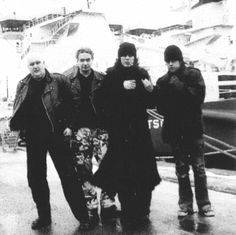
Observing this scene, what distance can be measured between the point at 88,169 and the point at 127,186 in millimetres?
492

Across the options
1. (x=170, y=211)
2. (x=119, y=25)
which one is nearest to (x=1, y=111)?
(x=119, y=25)

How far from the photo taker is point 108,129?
5.06 metres

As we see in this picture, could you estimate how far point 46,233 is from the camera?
15.6 ft

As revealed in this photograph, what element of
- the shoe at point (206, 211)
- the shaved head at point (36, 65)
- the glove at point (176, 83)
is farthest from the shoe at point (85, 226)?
the glove at point (176, 83)

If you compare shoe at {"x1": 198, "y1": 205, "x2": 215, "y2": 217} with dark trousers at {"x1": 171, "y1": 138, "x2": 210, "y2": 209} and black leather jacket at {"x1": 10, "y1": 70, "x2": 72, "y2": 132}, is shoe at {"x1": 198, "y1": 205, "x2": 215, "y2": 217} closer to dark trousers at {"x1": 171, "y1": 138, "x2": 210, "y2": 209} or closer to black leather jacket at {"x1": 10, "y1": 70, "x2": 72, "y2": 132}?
dark trousers at {"x1": 171, "y1": 138, "x2": 210, "y2": 209}

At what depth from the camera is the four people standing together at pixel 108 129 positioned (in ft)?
16.0

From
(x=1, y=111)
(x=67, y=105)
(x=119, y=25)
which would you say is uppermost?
(x=119, y=25)

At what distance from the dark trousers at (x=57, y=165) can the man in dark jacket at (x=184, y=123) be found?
1.12 metres

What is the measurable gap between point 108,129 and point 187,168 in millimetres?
976

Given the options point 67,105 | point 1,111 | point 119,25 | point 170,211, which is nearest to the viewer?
point 67,105

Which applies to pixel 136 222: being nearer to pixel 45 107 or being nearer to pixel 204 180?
pixel 204 180

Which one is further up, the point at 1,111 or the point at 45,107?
the point at 45,107

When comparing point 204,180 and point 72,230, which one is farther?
point 204,180

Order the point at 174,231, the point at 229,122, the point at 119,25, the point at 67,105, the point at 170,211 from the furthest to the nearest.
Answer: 1. the point at 119,25
2. the point at 229,122
3. the point at 170,211
4. the point at 67,105
5. the point at 174,231
